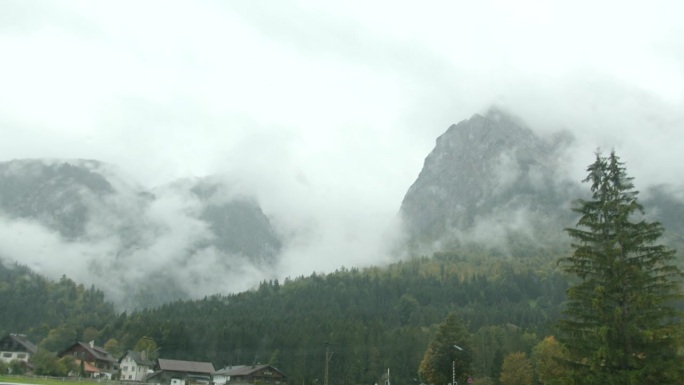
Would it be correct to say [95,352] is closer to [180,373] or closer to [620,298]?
[180,373]

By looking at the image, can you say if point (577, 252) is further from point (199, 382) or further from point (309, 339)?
point (199, 382)

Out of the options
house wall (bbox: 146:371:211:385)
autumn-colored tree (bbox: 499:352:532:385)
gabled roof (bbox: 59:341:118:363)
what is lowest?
house wall (bbox: 146:371:211:385)

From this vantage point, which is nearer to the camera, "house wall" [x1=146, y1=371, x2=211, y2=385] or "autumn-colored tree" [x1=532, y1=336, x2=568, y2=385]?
"autumn-colored tree" [x1=532, y1=336, x2=568, y2=385]

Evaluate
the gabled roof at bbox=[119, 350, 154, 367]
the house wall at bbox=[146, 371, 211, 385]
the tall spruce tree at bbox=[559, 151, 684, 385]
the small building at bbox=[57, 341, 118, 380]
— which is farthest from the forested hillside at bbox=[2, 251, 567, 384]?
the tall spruce tree at bbox=[559, 151, 684, 385]

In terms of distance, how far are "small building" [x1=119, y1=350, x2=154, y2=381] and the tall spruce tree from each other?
12561 centimetres

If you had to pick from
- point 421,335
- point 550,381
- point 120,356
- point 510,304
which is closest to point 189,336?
point 120,356

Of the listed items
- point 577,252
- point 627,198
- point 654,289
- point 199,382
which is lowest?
point 199,382

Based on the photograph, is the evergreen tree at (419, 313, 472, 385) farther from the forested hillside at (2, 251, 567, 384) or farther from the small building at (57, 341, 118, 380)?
the small building at (57, 341, 118, 380)

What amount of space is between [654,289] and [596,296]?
2.95m

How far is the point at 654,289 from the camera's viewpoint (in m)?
28.1

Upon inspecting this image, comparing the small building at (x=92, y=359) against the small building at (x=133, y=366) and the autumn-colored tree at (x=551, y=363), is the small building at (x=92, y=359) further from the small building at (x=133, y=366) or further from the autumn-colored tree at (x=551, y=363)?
the autumn-colored tree at (x=551, y=363)

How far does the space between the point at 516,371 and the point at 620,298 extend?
6328cm

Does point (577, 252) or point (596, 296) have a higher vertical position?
point (577, 252)

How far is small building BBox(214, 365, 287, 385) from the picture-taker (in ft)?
394
